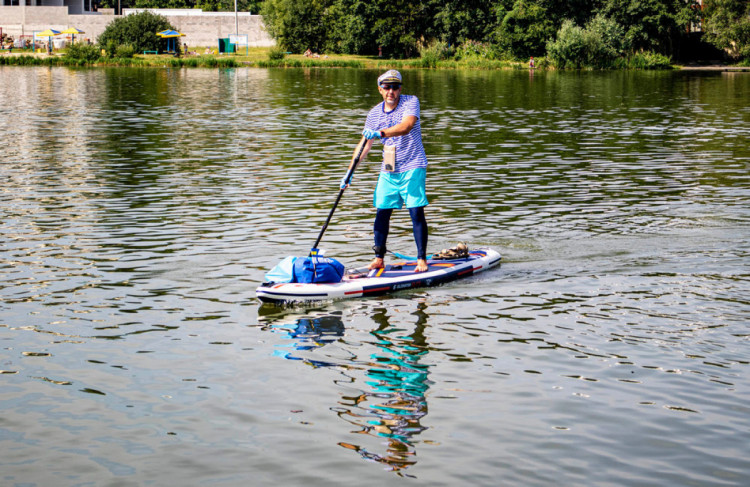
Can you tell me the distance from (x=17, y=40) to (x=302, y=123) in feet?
259

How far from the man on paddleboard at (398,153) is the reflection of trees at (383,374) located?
1454 millimetres

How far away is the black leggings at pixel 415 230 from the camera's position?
12.0 meters

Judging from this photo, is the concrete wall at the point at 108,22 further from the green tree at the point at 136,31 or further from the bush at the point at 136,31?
the green tree at the point at 136,31

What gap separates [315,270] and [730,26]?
81.5 metres

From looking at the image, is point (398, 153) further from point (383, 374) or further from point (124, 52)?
point (124, 52)

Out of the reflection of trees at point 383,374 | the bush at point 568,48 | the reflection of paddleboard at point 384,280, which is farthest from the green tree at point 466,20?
the reflection of trees at point 383,374

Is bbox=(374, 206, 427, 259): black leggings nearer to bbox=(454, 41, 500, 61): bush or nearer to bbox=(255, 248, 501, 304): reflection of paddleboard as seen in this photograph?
bbox=(255, 248, 501, 304): reflection of paddleboard

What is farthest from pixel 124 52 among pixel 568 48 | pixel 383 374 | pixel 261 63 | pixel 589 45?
pixel 383 374

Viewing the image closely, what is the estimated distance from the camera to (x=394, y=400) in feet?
26.6

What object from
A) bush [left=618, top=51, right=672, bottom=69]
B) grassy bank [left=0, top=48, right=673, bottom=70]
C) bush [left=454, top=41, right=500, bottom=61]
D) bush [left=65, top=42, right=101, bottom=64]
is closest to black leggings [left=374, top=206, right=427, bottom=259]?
grassy bank [left=0, top=48, right=673, bottom=70]

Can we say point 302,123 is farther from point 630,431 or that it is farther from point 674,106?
point 630,431

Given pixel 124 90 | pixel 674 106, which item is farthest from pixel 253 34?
pixel 674 106

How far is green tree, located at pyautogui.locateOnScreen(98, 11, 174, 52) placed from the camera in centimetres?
9388

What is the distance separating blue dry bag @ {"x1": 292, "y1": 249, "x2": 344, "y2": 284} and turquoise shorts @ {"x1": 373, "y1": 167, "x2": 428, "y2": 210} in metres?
1.08
